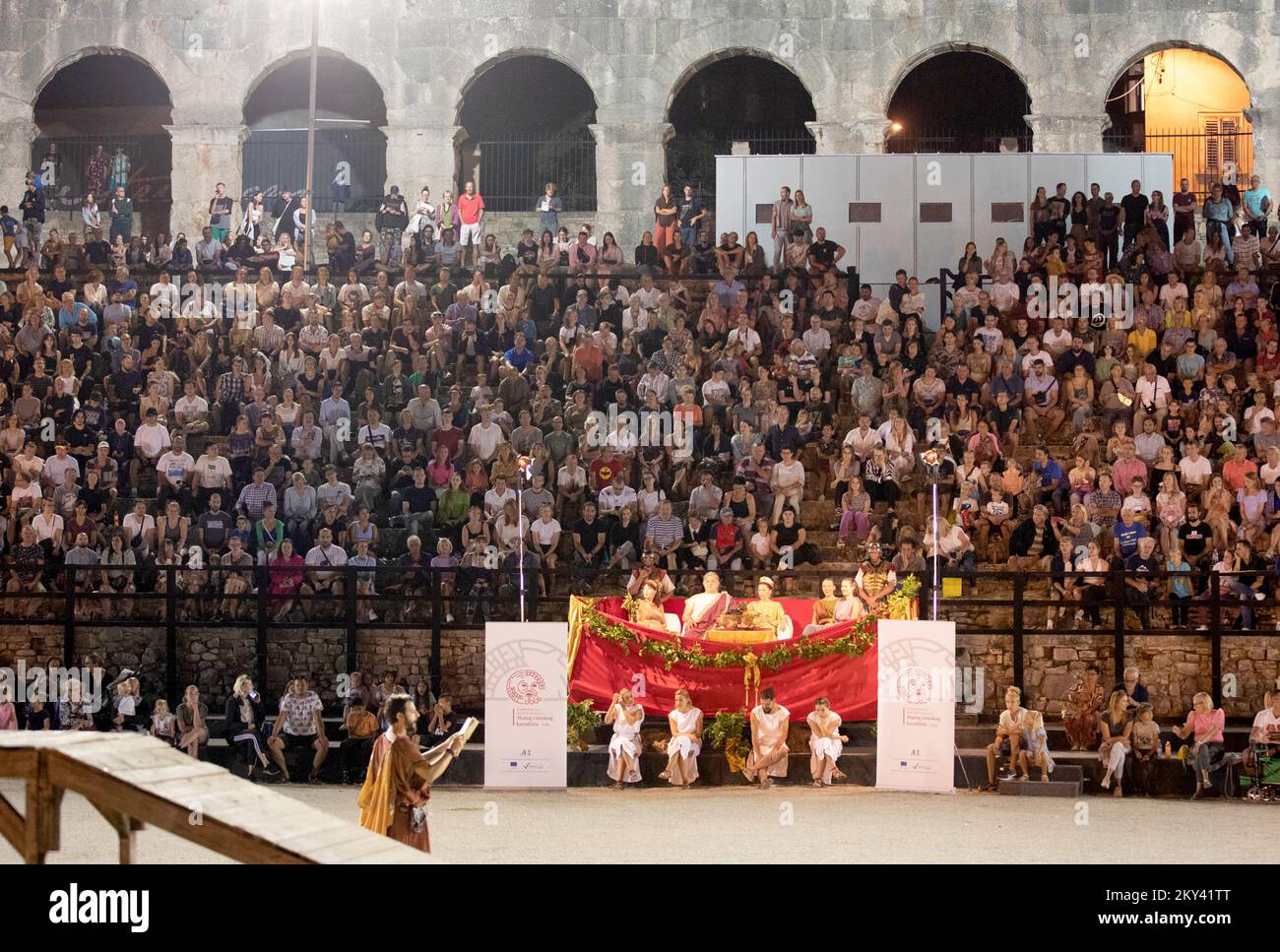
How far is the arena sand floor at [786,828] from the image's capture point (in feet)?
49.6

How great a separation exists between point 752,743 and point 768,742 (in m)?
0.19

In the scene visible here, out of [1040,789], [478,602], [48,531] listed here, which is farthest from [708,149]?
[1040,789]

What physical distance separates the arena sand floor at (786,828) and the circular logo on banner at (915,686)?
0.97 m

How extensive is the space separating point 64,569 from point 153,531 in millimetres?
1490

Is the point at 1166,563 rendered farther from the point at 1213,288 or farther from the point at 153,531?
the point at 153,531

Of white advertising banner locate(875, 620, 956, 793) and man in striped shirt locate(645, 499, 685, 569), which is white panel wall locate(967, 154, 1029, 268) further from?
white advertising banner locate(875, 620, 956, 793)

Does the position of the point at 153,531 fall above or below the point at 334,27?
below

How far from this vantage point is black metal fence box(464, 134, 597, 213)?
115ft

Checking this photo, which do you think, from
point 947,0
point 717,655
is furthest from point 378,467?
point 947,0

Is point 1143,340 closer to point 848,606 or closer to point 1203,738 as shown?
point 848,606

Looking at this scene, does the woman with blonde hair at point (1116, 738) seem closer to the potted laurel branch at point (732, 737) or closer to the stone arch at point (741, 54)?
the potted laurel branch at point (732, 737)

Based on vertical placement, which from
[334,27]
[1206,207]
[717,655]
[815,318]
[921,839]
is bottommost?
[921,839]

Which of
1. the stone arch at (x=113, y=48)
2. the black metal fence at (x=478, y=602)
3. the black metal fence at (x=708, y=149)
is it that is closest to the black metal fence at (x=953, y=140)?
the black metal fence at (x=708, y=149)

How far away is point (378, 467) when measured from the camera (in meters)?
23.8
